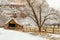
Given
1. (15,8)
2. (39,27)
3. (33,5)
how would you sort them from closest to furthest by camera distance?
(39,27)
(33,5)
(15,8)

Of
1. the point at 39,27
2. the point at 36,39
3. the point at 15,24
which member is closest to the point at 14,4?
the point at 15,24

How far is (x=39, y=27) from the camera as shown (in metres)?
22.7

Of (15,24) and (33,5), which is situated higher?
(33,5)

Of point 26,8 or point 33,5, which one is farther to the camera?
point 26,8

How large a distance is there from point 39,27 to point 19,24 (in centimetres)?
307

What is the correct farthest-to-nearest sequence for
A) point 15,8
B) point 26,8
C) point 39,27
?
1. point 15,8
2. point 26,8
3. point 39,27

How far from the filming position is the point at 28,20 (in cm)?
2727

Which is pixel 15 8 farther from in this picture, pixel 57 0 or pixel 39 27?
pixel 39 27

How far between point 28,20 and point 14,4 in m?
6.06

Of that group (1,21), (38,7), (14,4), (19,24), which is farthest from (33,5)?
(14,4)

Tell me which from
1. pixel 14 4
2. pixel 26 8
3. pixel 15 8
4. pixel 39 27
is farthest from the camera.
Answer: pixel 14 4

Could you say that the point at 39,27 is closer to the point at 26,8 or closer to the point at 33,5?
the point at 33,5

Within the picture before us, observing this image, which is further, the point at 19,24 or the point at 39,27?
the point at 19,24

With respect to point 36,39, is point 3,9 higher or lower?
higher
